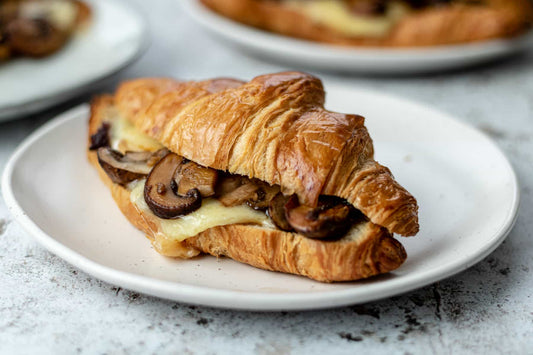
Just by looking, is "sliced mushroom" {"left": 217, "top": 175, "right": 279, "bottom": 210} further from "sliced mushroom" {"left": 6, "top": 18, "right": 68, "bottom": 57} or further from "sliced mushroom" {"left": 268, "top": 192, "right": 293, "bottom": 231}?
"sliced mushroom" {"left": 6, "top": 18, "right": 68, "bottom": 57}

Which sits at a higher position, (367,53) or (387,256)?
(387,256)

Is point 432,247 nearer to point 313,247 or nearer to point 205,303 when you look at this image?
point 313,247

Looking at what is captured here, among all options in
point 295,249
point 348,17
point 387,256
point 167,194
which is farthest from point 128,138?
point 348,17

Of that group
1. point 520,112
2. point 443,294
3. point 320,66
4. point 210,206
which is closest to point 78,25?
point 320,66

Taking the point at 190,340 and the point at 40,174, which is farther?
the point at 40,174

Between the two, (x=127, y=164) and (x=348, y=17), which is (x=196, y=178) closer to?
(x=127, y=164)

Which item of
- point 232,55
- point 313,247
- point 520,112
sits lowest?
point 232,55

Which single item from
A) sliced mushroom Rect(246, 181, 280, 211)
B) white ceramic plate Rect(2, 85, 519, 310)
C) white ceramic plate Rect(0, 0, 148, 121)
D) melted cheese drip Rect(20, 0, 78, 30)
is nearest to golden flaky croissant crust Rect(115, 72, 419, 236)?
sliced mushroom Rect(246, 181, 280, 211)

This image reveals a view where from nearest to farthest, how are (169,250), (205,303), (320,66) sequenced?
(205,303) < (169,250) < (320,66)
